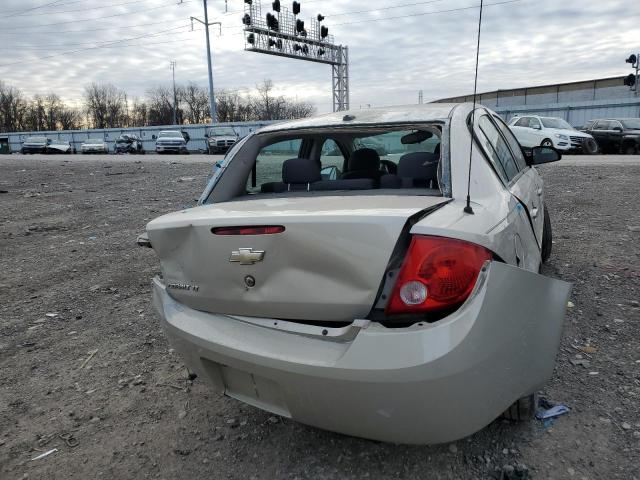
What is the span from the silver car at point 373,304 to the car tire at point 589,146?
20.9m

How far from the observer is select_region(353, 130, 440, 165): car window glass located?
2920 millimetres

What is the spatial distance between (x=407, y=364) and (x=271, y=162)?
84.0 inches

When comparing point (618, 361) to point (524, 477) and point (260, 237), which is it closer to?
point (524, 477)

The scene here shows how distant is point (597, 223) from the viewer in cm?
649

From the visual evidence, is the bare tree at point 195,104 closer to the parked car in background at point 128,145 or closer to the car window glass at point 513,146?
the parked car in background at point 128,145

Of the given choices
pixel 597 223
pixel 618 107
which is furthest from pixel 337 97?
pixel 597 223

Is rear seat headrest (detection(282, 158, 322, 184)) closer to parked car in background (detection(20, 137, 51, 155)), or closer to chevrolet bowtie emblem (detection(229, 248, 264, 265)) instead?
chevrolet bowtie emblem (detection(229, 248, 264, 265))

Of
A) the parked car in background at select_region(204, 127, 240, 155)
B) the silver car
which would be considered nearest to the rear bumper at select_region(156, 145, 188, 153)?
the parked car in background at select_region(204, 127, 240, 155)

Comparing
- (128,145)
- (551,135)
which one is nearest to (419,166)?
(551,135)

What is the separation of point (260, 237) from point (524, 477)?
56.8 inches

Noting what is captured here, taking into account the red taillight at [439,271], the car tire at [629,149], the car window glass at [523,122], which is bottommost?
the car tire at [629,149]

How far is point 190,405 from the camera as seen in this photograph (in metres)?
2.71

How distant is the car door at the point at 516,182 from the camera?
2.31 meters

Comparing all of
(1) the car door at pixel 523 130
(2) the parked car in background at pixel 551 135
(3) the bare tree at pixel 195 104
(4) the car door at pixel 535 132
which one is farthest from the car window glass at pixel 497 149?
(3) the bare tree at pixel 195 104
